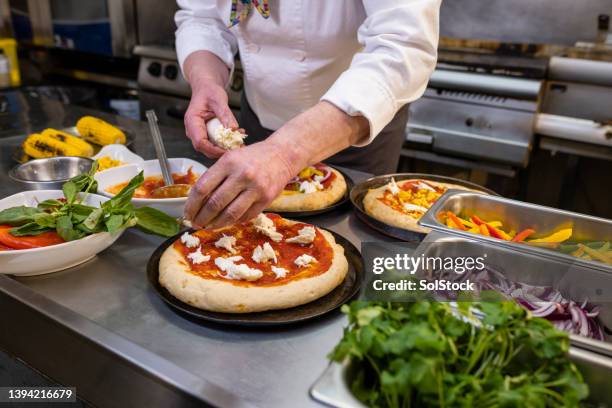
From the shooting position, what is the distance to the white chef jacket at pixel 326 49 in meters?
1.31

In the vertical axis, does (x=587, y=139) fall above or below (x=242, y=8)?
below

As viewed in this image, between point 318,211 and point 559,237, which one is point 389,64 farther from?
point 559,237

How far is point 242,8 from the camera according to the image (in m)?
1.82

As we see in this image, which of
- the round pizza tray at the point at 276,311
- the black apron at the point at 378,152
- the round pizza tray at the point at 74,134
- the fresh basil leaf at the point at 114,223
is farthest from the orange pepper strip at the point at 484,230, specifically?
the round pizza tray at the point at 74,134

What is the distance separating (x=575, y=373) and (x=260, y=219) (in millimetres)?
781

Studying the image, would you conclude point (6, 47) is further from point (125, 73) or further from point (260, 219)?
point (260, 219)

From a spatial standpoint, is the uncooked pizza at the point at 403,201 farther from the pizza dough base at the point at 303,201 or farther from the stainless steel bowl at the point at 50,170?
the stainless steel bowl at the point at 50,170

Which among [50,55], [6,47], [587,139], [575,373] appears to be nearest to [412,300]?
[575,373]

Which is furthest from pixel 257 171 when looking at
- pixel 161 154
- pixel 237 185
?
pixel 161 154

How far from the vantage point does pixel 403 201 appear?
63.2 inches

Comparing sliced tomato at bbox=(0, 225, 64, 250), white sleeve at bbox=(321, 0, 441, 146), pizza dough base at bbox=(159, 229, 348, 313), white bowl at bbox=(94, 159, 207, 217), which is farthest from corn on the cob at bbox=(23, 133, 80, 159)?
white sleeve at bbox=(321, 0, 441, 146)

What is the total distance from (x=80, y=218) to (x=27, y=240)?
119mm

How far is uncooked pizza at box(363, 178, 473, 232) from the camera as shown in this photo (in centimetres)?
149

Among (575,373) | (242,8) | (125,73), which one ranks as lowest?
(125,73)
